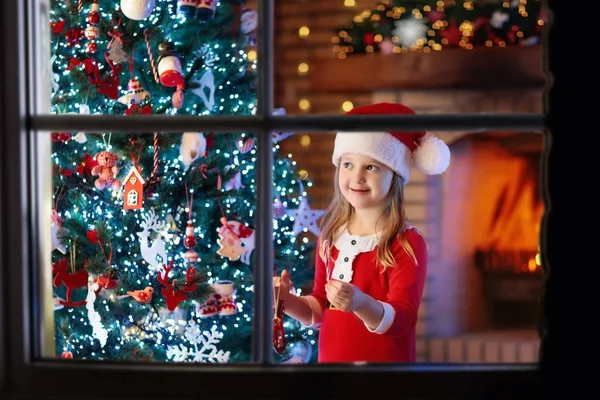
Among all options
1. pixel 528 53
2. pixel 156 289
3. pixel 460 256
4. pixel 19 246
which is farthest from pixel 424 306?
pixel 19 246

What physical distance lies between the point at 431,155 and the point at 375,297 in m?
0.48

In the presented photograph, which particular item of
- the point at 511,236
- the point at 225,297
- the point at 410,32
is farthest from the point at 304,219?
the point at 511,236

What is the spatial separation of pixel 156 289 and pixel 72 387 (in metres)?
1.07

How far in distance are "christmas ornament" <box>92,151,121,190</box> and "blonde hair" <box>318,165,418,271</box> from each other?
2.47 ft

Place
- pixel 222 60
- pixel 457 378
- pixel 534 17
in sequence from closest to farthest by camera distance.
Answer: pixel 457 378 → pixel 222 60 → pixel 534 17

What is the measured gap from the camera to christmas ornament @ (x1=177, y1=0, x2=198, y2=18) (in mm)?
2051

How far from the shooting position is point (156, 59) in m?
2.32

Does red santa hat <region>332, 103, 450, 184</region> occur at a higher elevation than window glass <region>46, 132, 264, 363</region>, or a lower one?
higher

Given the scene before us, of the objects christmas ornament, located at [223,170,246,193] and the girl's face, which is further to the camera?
christmas ornament, located at [223,170,246,193]

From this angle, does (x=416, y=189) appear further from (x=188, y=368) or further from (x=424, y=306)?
(x=188, y=368)

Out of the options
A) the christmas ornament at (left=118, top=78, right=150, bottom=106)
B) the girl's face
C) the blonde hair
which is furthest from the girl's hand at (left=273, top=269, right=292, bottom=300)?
the christmas ornament at (left=118, top=78, right=150, bottom=106)

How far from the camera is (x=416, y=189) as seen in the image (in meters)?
3.44

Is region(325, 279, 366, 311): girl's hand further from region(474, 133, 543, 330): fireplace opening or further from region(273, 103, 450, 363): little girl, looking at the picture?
region(474, 133, 543, 330): fireplace opening

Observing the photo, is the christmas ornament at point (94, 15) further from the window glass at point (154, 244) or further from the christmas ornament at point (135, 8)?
the window glass at point (154, 244)
